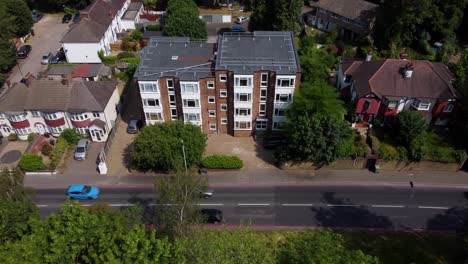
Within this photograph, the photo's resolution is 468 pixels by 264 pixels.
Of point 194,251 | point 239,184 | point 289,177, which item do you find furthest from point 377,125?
point 194,251

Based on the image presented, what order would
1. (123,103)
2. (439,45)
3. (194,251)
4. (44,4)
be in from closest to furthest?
(194,251), (123,103), (439,45), (44,4)

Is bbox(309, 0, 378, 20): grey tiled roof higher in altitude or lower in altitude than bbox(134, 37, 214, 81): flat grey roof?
lower

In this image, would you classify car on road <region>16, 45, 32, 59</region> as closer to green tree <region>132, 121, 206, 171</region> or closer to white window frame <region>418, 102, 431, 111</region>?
green tree <region>132, 121, 206, 171</region>

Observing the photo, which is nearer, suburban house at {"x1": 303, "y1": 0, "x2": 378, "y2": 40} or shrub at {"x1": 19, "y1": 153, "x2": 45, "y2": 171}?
shrub at {"x1": 19, "y1": 153, "x2": 45, "y2": 171}

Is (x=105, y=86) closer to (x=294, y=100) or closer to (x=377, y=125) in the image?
(x=294, y=100)

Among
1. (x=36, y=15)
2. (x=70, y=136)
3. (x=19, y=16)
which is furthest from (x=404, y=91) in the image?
(x=36, y=15)

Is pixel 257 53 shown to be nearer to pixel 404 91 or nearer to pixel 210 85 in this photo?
pixel 210 85

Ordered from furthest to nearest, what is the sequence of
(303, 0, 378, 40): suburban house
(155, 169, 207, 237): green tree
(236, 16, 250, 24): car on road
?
(236, 16, 250, 24): car on road
(303, 0, 378, 40): suburban house
(155, 169, 207, 237): green tree

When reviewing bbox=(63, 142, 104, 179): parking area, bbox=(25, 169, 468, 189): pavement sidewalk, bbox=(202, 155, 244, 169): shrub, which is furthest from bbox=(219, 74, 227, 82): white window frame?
bbox=(63, 142, 104, 179): parking area
